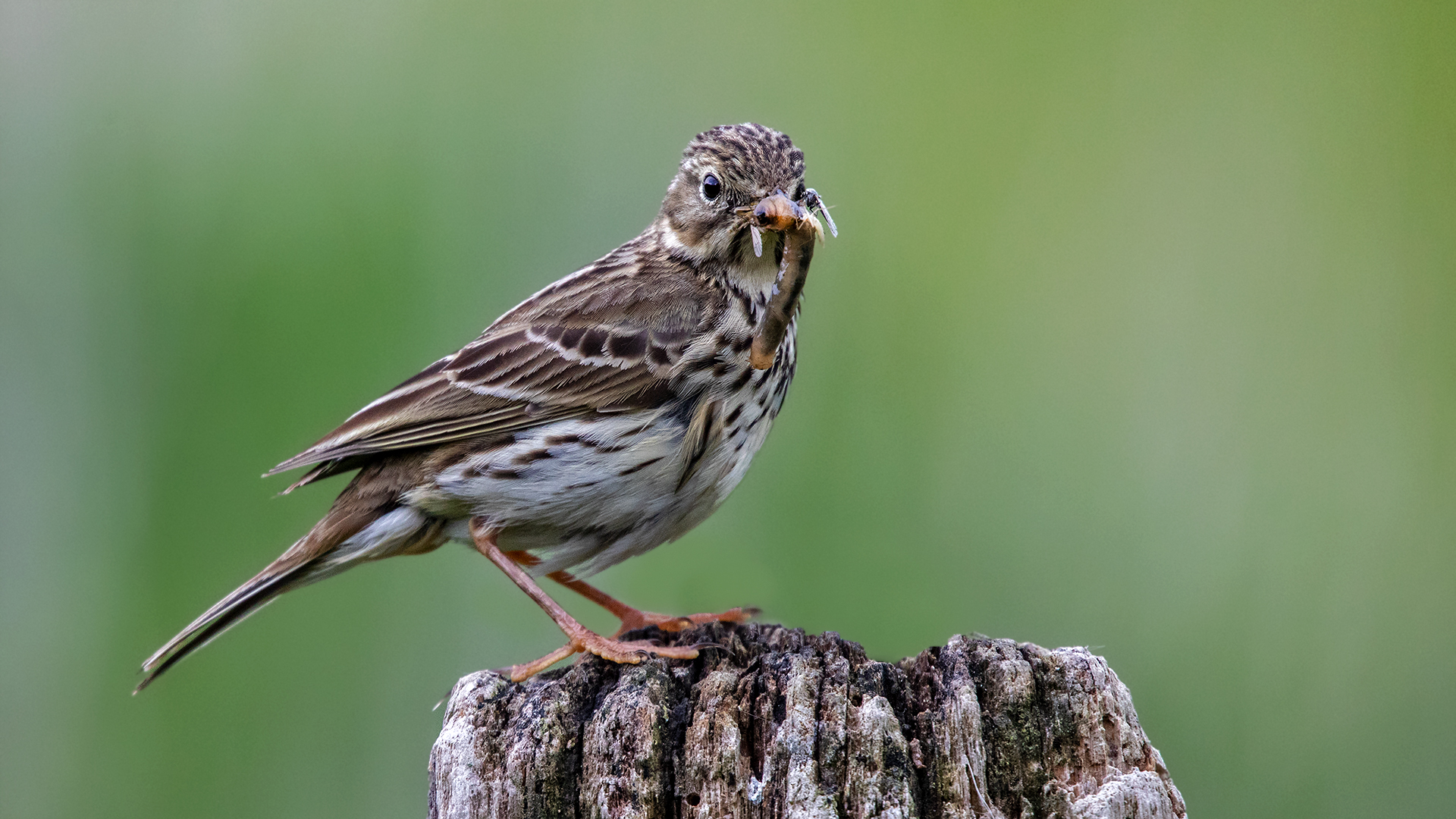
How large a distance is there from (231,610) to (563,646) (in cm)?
141

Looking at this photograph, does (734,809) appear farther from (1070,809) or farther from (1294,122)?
(1294,122)

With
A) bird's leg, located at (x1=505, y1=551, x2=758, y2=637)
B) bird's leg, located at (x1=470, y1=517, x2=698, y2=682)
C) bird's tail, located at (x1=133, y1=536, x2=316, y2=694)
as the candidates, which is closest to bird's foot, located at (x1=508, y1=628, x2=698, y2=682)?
bird's leg, located at (x1=470, y1=517, x2=698, y2=682)

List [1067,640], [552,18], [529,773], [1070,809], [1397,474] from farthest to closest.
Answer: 1. [552,18]
2. [1397,474]
3. [1067,640]
4. [529,773]
5. [1070,809]

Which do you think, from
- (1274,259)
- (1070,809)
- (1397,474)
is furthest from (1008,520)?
(1070,809)

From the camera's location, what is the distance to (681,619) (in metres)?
5.70

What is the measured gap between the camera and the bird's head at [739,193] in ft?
19.0

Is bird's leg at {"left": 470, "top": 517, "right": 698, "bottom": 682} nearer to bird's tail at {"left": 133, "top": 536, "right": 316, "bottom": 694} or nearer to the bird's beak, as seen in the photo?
bird's tail at {"left": 133, "top": 536, "right": 316, "bottom": 694}

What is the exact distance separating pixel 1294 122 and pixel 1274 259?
3.35 feet

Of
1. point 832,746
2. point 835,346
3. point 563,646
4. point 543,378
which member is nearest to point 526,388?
point 543,378

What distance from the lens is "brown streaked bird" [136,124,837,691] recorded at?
18.3ft

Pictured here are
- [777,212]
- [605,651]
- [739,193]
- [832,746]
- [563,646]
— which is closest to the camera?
[832,746]

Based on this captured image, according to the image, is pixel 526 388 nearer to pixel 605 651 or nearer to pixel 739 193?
pixel 739 193

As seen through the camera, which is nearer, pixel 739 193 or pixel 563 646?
pixel 563 646

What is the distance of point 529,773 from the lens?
12.3 ft
